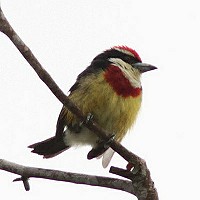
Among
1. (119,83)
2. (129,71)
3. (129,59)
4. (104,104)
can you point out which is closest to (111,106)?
(104,104)

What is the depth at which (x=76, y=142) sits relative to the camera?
5172mm

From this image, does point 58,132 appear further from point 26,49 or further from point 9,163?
point 26,49

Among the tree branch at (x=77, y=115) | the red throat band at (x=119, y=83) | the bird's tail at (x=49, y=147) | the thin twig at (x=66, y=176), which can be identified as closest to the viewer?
the tree branch at (x=77, y=115)

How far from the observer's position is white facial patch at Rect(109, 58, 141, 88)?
5.04 metres

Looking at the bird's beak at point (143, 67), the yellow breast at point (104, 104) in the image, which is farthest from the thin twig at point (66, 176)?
the bird's beak at point (143, 67)

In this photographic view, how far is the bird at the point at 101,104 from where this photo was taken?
4742 millimetres

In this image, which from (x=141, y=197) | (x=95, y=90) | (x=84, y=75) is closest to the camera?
(x=141, y=197)

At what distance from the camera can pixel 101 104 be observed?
4.71m

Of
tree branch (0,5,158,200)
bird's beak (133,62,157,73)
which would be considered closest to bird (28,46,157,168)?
bird's beak (133,62,157,73)

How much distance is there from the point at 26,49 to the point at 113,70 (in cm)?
174

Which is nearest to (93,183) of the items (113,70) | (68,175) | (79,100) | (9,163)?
(68,175)

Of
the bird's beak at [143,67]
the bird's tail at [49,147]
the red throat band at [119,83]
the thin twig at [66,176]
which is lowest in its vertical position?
the thin twig at [66,176]

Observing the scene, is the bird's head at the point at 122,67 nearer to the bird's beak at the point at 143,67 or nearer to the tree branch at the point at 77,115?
the bird's beak at the point at 143,67

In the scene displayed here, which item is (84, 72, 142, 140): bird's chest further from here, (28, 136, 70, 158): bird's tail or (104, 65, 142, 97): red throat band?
(28, 136, 70, 158): bird's tail
